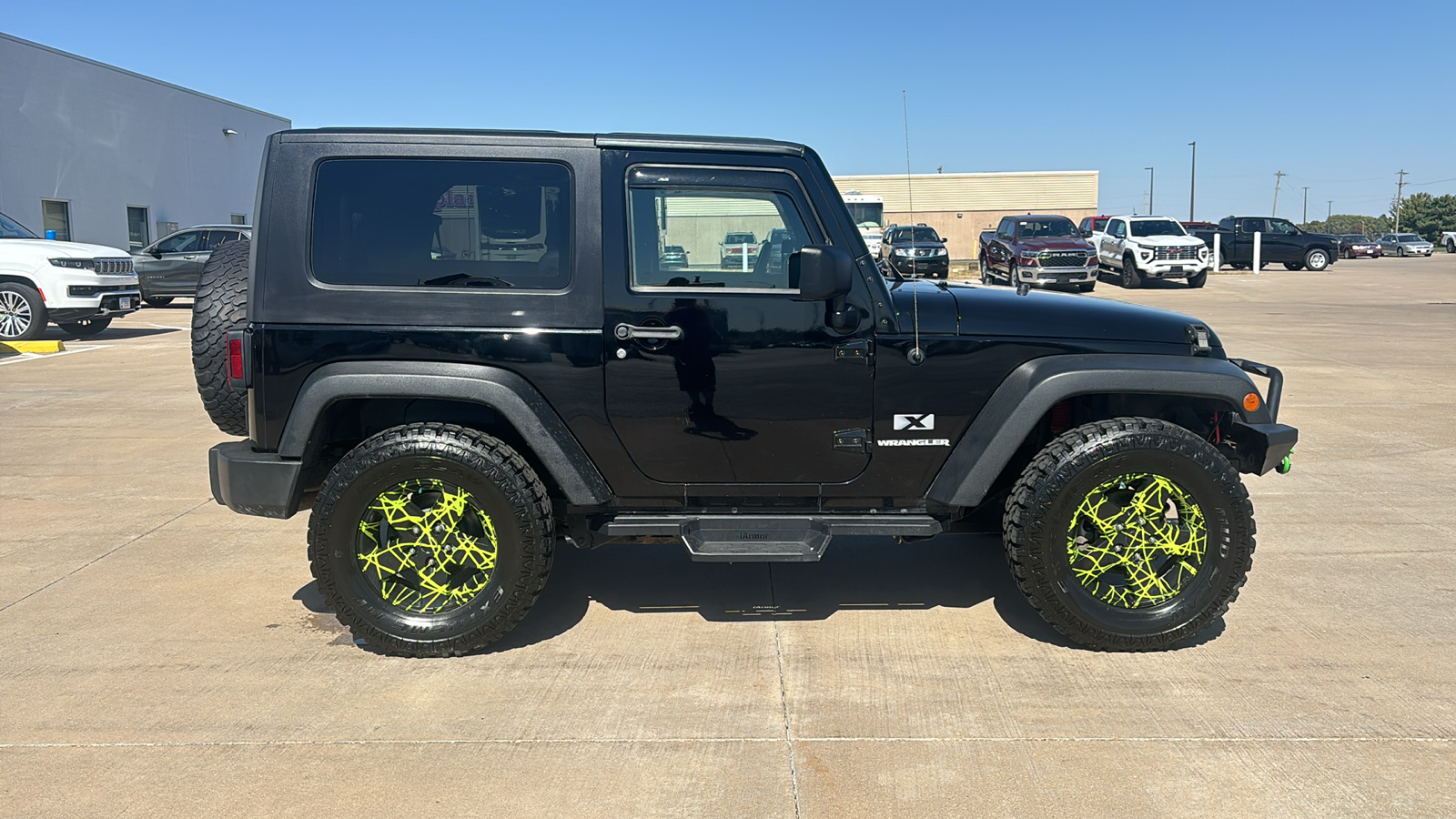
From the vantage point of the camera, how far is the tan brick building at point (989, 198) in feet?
210

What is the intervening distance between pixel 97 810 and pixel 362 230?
2.16 m

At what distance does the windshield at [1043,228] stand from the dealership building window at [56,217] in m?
22.4

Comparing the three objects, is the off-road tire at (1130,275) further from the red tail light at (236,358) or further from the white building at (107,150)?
the red tail light at (236,358)

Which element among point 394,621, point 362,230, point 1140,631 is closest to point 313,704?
point 394,621

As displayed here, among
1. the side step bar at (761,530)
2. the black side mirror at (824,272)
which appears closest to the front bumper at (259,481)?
the side step bar at (761,530)

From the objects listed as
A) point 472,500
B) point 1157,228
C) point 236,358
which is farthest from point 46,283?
point 1157,228

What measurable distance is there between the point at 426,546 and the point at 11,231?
15056 mm

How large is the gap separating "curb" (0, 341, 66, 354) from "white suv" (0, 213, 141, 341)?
78 cm

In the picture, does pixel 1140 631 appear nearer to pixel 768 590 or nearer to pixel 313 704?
pixel 768 590

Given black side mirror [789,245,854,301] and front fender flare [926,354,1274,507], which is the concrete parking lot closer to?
front fender flare [926,354,1274,507]

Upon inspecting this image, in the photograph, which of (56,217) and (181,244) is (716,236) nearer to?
(181,244)

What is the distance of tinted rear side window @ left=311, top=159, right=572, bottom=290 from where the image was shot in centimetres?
414

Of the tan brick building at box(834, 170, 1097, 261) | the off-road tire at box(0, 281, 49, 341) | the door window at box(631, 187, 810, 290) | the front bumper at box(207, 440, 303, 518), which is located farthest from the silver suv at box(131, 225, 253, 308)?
the tan brick building at box(834, 170, 1097, 261)

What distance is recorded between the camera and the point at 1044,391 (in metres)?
4.12
